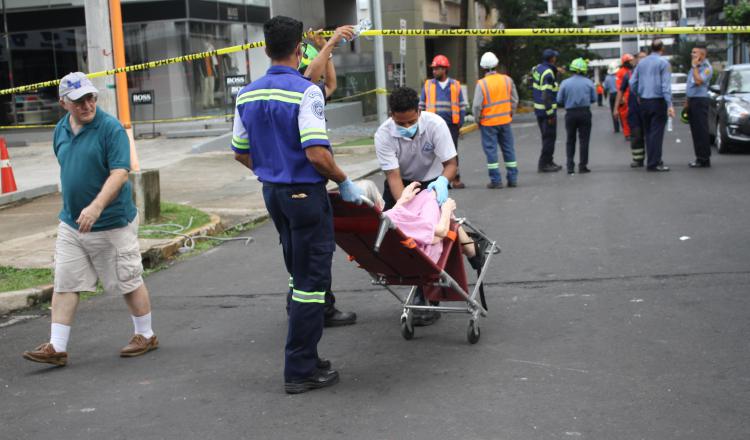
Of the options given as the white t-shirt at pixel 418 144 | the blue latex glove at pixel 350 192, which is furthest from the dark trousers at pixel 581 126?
the blue latex glove at pixel 350 192

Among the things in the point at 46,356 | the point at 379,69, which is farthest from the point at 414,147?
the point at 379,69

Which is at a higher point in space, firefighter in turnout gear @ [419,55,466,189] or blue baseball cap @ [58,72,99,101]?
blue baseball cap @ [58,72,99,101]

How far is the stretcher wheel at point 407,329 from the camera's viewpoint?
6.40 m

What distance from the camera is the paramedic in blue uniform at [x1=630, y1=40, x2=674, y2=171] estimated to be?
49.1 feet

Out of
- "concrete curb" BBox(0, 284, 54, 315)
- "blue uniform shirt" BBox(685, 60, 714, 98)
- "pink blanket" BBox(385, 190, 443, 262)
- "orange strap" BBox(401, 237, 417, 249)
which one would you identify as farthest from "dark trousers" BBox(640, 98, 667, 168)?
"orange strap" BBox(401, 237, 417, 249)

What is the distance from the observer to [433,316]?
22.8 ft

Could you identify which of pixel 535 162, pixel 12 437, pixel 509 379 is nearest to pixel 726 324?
pixel 509 379

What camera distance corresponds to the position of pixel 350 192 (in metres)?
5.42

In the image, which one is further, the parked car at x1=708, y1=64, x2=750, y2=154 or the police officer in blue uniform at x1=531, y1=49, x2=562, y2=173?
the parked car at x1=708, y1=64, x2=750, y2=154

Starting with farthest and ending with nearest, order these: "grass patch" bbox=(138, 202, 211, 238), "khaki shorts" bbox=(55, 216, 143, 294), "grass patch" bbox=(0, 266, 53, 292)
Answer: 1. "grass patch" bbox=(138, 202, 211, 238)
2. "grass patch" bbox=(0, 266, 53, 292)
3. "khaki shorts" bbox=(55, 216, 143, 294)

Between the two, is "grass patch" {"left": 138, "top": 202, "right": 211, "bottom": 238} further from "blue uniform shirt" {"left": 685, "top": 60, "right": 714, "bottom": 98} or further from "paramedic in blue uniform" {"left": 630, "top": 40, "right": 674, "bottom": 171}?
"blue uniform shirt" {"left": 685, "top": 60, "right": 714, "bottom": 98}

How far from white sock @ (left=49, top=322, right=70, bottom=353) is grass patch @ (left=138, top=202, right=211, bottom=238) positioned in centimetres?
458

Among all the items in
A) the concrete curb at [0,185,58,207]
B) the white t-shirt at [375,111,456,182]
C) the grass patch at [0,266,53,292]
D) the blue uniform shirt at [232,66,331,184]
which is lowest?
the grass patch at [0,266,53,292]

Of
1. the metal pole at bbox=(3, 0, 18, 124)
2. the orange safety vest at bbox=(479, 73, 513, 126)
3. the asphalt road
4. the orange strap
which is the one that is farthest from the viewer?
the metal pole at bbox=(3, 0, 18, 124)
